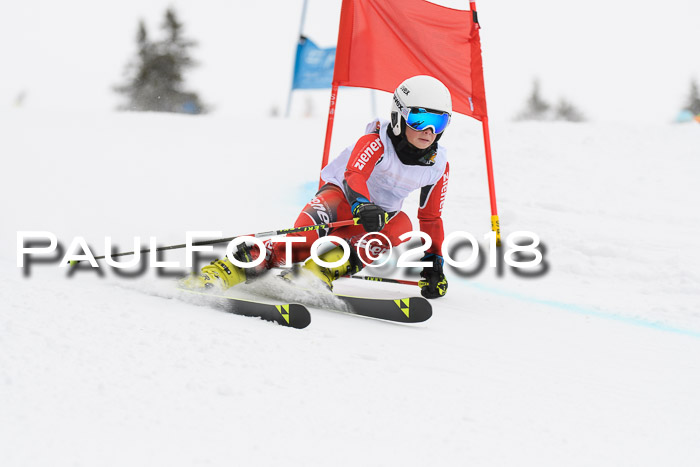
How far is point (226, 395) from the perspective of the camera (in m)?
1.82

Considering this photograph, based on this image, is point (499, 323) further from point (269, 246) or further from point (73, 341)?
point (73, 341)

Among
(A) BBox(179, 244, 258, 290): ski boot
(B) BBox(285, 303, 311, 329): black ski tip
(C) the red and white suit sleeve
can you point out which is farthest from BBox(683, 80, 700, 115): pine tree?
(B) BBox(285, 303, 311, 329): black ski tip

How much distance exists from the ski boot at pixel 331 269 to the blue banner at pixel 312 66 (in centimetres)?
729

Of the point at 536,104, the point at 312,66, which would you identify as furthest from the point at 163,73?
the point at 536,104

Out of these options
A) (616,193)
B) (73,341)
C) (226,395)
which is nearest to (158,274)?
(73,341)

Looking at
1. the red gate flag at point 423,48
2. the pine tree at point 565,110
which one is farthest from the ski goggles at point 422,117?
the pine tree at point 565,110

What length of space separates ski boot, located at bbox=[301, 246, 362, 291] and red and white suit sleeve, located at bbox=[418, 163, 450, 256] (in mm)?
552

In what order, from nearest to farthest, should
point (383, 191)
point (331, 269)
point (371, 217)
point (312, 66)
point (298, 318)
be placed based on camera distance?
point (298, 318) < point (371, 217) < point (331, 269) < point (383, 191) < point (312, 66)

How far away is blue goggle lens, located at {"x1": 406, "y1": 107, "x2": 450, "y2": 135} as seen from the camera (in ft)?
11.8

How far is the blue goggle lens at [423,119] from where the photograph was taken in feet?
11.8

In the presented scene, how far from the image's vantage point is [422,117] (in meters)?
3.59

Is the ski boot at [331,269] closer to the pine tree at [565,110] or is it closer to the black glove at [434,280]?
the black glove at [434,280]

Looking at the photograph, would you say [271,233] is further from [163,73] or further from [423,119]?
[163,73]

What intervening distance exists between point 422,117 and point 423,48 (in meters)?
1.63
